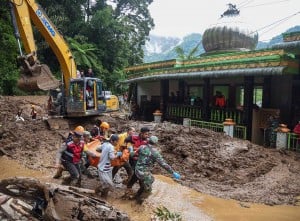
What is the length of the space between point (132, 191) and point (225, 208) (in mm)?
2158

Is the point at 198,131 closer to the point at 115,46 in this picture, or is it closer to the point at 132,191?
the point at 132,191

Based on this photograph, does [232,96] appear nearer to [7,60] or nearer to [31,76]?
[31,76]

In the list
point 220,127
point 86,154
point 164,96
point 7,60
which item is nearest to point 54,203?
point 86,154

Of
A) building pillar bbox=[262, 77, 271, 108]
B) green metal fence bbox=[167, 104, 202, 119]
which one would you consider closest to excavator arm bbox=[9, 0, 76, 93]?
green metal fence bbox=[167, 104, 202, 119]

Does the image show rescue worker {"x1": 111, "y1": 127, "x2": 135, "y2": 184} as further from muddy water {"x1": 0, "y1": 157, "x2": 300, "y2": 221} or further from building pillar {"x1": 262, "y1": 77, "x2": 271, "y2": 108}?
building pillar {"x1": 262, "y1": 77, "x2": 271, "y2": 108}

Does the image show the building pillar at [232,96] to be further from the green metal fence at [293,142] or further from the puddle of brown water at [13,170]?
the puddle of brown water at [13,170]

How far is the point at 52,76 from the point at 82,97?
173 centimetres

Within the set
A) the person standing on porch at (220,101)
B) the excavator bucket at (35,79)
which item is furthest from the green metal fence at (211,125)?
the excavator bucket at (35,79)

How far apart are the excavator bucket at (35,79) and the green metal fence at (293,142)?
356 inches

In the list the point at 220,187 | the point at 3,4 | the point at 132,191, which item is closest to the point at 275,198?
the point at 220,187

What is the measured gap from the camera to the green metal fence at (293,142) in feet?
44.3

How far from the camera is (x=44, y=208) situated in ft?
20.0

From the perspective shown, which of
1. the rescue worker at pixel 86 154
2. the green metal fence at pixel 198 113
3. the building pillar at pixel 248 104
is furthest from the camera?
the green metal fence at pixel 198 113

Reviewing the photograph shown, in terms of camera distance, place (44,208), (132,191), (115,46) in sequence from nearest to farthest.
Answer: (44,208)
(132,191)
(115,46)
